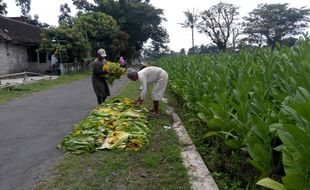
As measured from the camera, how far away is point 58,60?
32.6 m

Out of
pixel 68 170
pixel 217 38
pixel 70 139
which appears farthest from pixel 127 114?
pixel 217 38

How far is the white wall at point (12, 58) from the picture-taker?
93.9 feet

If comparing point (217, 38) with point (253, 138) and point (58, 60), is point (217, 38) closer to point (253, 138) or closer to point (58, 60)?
point (58, 60)

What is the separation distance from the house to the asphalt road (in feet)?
49.2

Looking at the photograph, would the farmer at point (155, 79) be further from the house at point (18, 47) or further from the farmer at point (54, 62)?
the farmer at point (54, 62)

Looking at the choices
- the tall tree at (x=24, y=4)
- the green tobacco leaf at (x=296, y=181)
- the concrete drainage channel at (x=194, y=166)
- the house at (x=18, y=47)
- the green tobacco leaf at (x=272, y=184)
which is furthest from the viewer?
the tall tree at (x=24, y=4)

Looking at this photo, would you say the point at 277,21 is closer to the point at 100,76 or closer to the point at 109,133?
the point at 100,76

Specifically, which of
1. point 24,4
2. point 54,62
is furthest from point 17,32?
point 24,4

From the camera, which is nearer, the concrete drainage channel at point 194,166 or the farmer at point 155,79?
the concrete drainage channel at point 194,166

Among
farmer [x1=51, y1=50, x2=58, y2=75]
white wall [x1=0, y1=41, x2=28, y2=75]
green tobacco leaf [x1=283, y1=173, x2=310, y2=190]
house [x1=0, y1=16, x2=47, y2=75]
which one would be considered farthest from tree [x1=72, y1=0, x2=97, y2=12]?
green tobacco leaf [x1=283, y1=173, x2=310, y2=190]

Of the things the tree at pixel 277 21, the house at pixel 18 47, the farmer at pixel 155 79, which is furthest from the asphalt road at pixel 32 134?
the tree at pixel 277 21

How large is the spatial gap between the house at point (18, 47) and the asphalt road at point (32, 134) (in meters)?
15.0

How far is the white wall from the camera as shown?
1126 inches

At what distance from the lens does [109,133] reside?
287 inches
